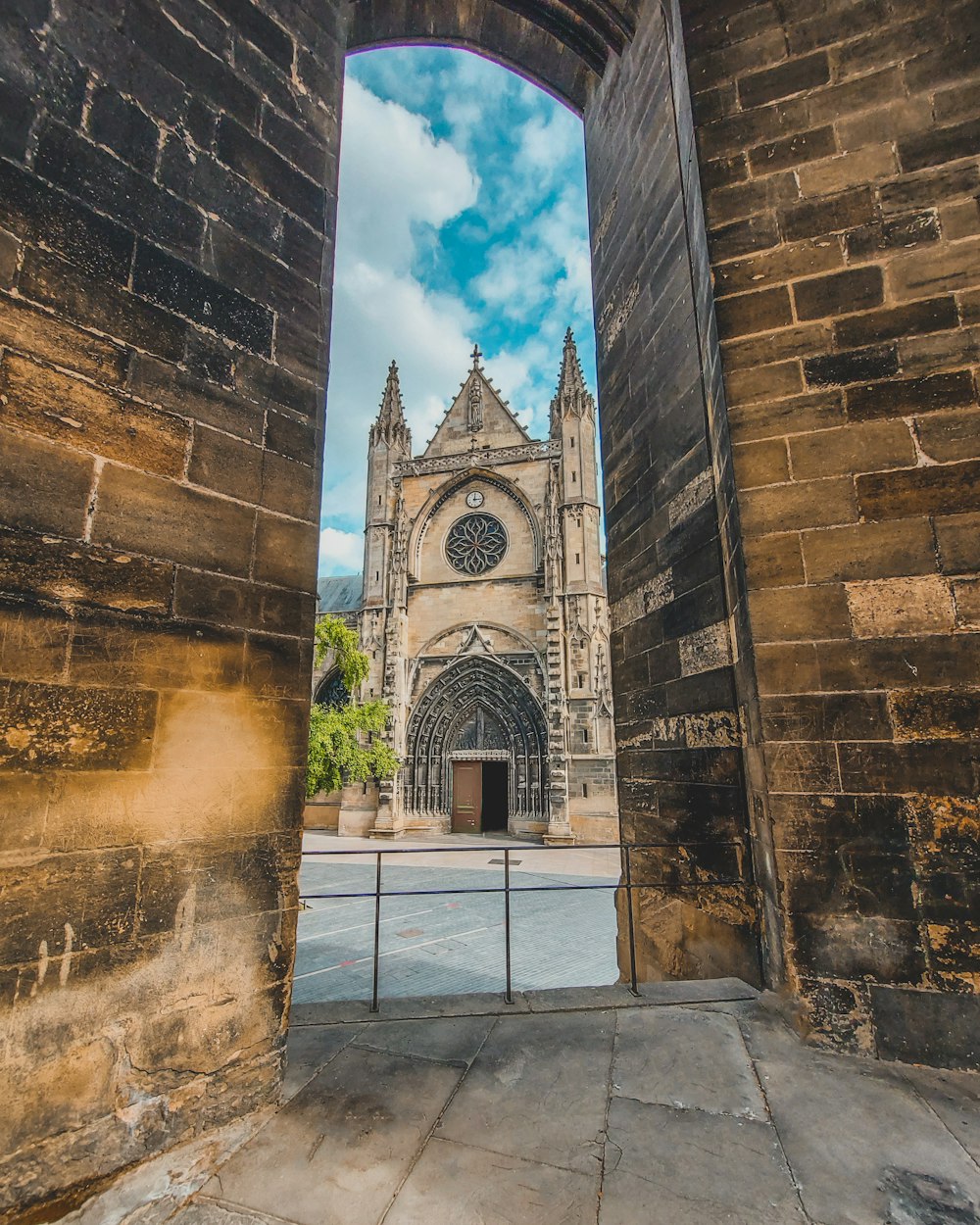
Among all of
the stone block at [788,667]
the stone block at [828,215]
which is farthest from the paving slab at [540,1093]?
the stone block at [828,215]

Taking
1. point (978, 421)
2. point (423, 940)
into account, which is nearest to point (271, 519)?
point (978, 421)

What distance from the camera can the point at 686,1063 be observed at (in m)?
1.98

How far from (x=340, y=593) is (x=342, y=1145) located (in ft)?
86.5

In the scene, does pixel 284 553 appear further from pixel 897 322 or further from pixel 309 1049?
pixel 897 322

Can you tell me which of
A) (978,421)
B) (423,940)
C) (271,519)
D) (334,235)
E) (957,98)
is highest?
(957,98)

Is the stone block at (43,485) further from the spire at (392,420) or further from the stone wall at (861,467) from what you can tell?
the spire at (392,420)

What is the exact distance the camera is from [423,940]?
706 cm

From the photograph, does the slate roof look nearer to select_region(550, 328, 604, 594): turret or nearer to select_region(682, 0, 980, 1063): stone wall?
select_region(550, 328, 604, 594): turret

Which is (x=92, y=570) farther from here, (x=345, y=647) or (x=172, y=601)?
(x=345, y=647)

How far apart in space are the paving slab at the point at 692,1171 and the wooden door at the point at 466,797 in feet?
59.3

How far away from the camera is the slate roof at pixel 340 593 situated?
26.3 meters

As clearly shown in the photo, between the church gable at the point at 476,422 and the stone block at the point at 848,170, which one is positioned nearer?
the stone block at the point at 848,170

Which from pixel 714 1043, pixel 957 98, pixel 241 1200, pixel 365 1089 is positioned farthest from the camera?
pixel 957 98

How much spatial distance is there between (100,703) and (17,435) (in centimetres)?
82
